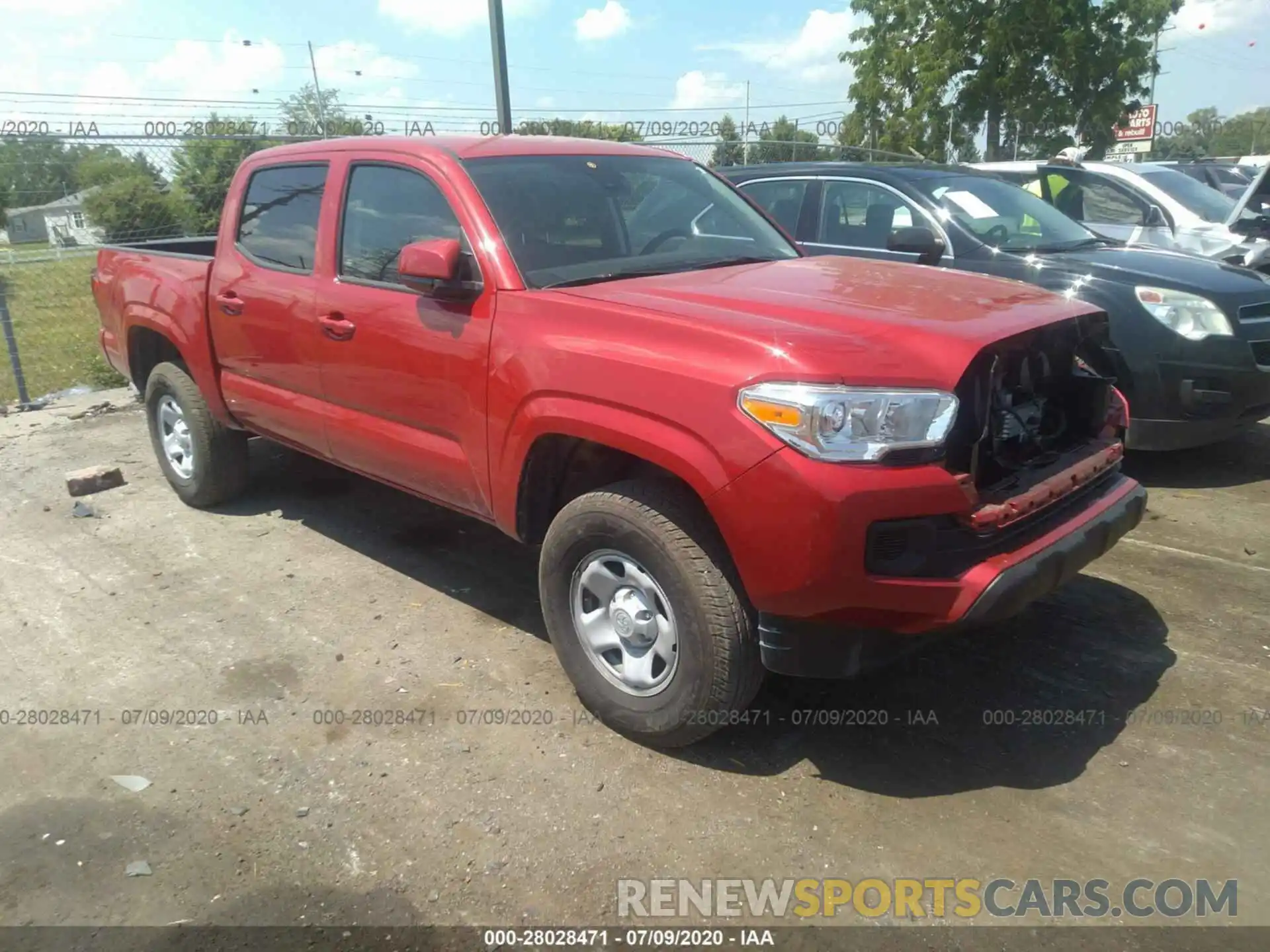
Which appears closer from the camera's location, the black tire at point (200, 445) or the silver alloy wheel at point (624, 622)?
the silver alloy wheel at point (624, 622)

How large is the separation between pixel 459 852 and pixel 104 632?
2331mm

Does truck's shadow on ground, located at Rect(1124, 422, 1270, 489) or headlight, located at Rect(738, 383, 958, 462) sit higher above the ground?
headlight, located at Rect(738, 383, 958, 462)

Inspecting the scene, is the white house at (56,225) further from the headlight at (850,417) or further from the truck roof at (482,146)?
the headlight at (850,417)

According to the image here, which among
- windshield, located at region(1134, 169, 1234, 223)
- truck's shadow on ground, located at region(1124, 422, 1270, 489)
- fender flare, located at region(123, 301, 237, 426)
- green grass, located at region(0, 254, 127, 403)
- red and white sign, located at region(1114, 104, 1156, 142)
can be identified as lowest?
truck's shadow on ground, located at region(1124, 422, 1270, 489)

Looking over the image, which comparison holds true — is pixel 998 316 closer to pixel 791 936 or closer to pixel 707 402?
pixel 707 402

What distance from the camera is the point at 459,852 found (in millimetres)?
2773

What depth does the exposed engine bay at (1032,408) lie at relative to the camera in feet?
9.18

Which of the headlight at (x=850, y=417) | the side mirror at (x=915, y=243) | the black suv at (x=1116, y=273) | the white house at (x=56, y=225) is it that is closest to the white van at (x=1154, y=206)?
the black suv at (x=1116, y=273)

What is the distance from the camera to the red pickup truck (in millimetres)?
2641

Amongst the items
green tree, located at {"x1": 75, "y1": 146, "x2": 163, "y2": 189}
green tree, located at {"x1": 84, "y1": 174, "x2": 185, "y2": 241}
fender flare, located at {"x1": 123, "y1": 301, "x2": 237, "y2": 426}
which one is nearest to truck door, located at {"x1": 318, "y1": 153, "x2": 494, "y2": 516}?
fender flare, located at {"x1": 123, "y1": 301, "x2": 237, "y2": 426}

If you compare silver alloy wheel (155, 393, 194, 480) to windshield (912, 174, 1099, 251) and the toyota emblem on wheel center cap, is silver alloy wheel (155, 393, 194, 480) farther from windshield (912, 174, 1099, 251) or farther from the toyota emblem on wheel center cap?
windshield (912, 174, 1099, 251)

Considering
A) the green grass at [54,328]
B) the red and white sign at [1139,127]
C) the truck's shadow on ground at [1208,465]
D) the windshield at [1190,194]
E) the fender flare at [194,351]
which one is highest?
the red and white sign at [1139,127]

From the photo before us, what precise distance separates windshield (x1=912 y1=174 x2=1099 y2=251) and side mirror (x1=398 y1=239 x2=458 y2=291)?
3671 mm

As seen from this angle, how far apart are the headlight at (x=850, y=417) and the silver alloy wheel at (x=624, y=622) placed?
2.28ft
